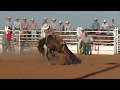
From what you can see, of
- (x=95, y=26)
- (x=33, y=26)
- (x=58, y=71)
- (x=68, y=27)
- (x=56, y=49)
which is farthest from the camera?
(x=68, y=27)

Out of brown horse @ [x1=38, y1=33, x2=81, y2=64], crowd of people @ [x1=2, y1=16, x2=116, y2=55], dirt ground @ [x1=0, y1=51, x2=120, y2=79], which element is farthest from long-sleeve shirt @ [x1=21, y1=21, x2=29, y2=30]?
brown horse @ [x1=38, y1=33, x2=81, y2=64]

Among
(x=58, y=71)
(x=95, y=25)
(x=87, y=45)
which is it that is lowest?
(x=58, y=71)

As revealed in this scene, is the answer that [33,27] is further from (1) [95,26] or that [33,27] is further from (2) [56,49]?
(2) [56,49]

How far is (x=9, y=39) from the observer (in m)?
20.6

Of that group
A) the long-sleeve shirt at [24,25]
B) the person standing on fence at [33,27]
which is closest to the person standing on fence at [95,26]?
the person standing on fence at [33,27]

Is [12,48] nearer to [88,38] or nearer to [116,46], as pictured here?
[88,38]

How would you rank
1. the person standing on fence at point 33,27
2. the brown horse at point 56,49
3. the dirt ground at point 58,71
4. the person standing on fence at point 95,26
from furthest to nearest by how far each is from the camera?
the person standing on fence at point 95,26 → the person standing on fence at point 33,27 → the brown horse at point 56,49 → the dirt ground at point 58,71

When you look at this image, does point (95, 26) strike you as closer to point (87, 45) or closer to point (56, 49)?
point (87, 45)

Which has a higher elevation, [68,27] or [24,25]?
[24,25]

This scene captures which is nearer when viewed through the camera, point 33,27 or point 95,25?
point 33,27

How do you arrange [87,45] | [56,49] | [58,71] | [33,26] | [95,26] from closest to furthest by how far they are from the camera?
[58,71] < [56,49] < [87,45] < [33,26] < [95,26]

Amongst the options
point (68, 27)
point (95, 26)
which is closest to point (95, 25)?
point (95, 26)

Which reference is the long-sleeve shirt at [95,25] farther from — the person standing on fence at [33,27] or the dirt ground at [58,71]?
the dirt ground at [58,71]

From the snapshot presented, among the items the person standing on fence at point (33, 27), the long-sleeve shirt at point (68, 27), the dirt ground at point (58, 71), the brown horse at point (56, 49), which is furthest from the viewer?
the long-sleeve shirt at point (68, 27)
